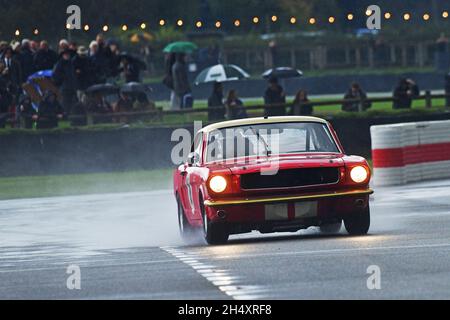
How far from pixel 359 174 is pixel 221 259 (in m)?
2.12

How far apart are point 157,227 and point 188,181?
9.29ft

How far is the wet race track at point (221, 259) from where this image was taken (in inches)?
451

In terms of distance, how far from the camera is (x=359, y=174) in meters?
15.5

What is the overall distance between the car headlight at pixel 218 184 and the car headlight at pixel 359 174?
1235 mm

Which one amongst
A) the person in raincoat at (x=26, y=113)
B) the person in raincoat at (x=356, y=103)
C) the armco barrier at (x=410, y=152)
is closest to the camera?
the armco barrier at (x=410, y=152)

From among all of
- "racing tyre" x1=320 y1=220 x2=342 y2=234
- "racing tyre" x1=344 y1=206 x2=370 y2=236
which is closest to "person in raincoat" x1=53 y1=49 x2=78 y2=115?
"racing tyre" x1=320 y1=220 x2=342 y2=234

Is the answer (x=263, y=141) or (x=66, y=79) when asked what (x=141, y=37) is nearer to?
(x=66, y=79)

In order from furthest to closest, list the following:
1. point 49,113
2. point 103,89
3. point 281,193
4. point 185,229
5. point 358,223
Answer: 1. point 103,89
2. point 49,113
3. point 185,229
4. point 358,223
5. point 281,193

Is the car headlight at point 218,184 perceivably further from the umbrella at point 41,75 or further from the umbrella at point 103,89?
the umbrella at point 103,89

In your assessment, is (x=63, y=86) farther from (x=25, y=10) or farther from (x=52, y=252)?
(x=52, y=252)

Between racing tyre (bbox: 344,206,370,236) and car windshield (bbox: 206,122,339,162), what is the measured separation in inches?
35.2


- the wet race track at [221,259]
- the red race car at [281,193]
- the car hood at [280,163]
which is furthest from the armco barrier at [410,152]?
the car hood at [280,163]

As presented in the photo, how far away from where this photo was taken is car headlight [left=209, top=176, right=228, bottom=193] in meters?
15.4

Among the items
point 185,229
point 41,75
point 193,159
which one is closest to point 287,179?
point 193,159
